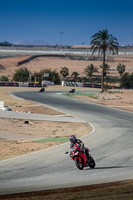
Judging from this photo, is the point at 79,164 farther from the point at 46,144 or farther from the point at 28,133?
the point at 28,133

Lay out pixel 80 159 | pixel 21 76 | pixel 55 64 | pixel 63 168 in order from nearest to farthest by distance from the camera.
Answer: pixel 80 159 → pixel 63 168 → pixel 21 76 → pixel 55 64

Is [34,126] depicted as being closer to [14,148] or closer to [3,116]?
[3,116]

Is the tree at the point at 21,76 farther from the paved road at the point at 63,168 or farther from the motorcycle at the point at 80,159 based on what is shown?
the motorcycle at the point at 80,159

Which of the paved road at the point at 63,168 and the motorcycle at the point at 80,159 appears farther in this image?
the motorcycle at the point at 80,159

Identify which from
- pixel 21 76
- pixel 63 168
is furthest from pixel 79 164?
pixel 21 76

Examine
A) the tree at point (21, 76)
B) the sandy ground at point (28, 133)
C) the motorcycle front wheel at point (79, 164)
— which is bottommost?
the sandy ground at point (28, 133)

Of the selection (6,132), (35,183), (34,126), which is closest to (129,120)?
(34,126)

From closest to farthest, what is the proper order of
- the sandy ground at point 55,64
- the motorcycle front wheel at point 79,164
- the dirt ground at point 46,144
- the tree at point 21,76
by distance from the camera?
the dirt ground at point 46,144 → the motorcycle front wheel at point 79,164 → the tree at point 21,76 → the sandy ground at point 55,64

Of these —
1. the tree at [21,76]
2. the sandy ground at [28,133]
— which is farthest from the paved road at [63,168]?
the tree at [21,76]

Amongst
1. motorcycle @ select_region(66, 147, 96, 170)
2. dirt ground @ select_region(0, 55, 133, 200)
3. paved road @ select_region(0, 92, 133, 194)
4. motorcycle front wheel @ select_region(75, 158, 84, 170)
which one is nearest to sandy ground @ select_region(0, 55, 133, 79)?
dirt ground @ select_region(0, 55, 133, 200)

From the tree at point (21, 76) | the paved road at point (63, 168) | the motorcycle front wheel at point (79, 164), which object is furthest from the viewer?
the tree at point (21, 76)

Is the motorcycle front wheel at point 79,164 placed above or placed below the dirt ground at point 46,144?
above

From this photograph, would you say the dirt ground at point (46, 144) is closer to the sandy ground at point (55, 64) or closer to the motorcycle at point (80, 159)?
the motorcycle at point (80, 159)

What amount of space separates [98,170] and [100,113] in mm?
25728
